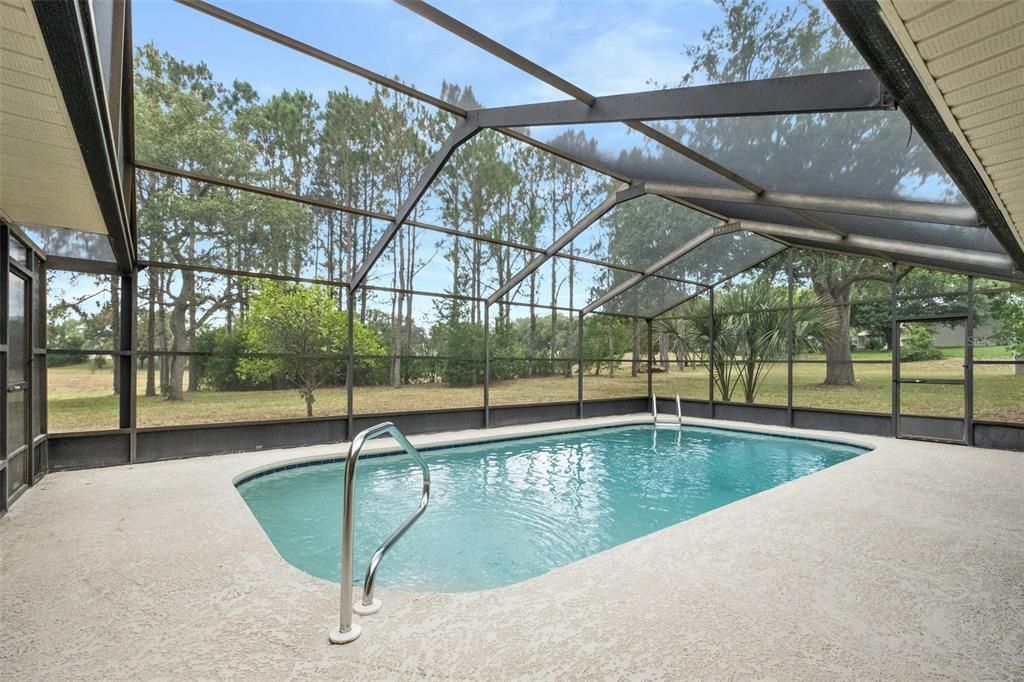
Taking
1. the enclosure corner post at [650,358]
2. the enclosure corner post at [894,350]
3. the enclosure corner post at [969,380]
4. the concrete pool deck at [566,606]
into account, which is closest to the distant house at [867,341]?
the enclosure corner post at [894,350]

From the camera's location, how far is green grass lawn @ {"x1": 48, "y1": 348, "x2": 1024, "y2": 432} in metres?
7.03

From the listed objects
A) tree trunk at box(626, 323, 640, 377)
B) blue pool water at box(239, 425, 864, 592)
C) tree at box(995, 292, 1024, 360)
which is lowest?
blue pool water at box(239, 425, 864, 592)

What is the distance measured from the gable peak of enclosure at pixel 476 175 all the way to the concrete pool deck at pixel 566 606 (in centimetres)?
219

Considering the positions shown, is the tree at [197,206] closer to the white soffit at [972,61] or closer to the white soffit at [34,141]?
the white soffit at [34,141]

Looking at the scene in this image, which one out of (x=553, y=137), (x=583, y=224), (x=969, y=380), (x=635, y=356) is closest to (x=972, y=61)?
(x=553, y=137)

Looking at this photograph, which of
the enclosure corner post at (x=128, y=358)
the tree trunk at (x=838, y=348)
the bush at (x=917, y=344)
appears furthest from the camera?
the tree trunk at (x=838, y=348)

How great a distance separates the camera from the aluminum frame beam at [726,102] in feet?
8.86

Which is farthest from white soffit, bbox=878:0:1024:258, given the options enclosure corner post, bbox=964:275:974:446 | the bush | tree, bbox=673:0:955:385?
the bush

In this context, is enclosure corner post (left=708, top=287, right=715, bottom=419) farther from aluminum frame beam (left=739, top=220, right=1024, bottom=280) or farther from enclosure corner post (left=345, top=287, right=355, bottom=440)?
enclosure corner post (left=345, top=287, right=355, bottom=440)

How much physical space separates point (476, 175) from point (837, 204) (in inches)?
195

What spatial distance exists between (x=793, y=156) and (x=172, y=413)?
9.74 meters

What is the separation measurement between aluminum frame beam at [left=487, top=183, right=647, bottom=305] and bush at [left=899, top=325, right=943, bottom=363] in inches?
211

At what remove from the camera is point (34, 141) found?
7.79ft

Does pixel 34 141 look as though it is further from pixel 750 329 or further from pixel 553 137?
pixel 750 329
